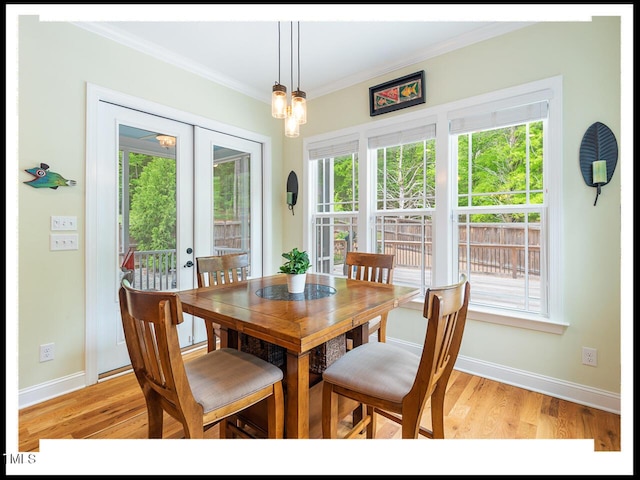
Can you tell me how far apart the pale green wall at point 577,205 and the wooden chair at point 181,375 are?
196cm

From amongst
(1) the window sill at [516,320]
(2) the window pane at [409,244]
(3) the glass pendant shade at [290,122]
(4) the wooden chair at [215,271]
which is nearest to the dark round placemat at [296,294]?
(4) the wooden chair at [215,271]

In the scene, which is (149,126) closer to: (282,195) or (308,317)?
(282,195)

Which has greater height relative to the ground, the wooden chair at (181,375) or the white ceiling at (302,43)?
the white ceiling at (302,43)

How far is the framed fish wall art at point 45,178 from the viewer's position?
2.04 m

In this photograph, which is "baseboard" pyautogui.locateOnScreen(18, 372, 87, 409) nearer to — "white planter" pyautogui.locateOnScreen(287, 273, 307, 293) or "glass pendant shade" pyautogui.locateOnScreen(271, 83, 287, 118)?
"white planter" pyautogui.locateOnScreen(287, 273, 307, 293)

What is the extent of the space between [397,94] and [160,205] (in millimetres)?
2402

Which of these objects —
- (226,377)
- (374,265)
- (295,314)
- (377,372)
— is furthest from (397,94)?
(226,377)

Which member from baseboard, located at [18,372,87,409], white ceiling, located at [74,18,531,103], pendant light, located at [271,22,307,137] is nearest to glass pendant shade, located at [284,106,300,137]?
pendant light, located at [271,22,307,137]

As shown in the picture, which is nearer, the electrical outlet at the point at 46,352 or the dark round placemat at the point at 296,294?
the dark round placemat at the point at 296,294

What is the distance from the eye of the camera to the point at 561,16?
1169mm

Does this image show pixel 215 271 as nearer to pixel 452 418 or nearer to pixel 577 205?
pixel 452 418

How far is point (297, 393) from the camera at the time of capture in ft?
4.23

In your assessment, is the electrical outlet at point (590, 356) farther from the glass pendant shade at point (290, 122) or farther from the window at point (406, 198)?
the glass pendant shade at point (290, 122)

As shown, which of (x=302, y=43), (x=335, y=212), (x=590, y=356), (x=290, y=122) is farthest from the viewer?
(x=335, y=212)
